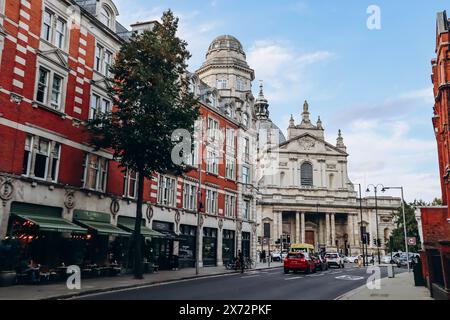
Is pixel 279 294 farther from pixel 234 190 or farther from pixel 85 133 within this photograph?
pixel 234 190

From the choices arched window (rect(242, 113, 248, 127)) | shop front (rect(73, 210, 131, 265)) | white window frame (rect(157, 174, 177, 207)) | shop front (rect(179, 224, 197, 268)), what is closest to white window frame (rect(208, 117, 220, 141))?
arched window (rect(242, 113, 248, 127))

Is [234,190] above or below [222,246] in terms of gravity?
above

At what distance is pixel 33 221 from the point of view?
19391mm

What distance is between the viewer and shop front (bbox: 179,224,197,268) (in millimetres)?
35031

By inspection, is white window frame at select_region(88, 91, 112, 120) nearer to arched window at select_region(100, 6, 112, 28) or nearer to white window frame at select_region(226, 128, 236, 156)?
arched window at select_region(100, 6, 112, 28)

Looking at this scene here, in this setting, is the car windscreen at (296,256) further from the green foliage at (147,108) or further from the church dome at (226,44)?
the church dome at (226,44)

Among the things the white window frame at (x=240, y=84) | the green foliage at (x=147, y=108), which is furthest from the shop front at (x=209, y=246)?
the white window frame at (x=240, y=84)

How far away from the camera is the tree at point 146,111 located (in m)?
22.4

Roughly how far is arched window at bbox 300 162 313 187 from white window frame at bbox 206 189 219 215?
50.6 metres

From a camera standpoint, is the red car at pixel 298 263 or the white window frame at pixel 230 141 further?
the white window frame at pixel 230 141

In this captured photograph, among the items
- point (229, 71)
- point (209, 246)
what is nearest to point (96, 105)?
point (209, 246)

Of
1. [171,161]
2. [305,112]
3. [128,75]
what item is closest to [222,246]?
[171,161]

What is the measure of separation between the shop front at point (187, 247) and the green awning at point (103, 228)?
997 cm

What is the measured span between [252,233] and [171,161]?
26.4 metres
